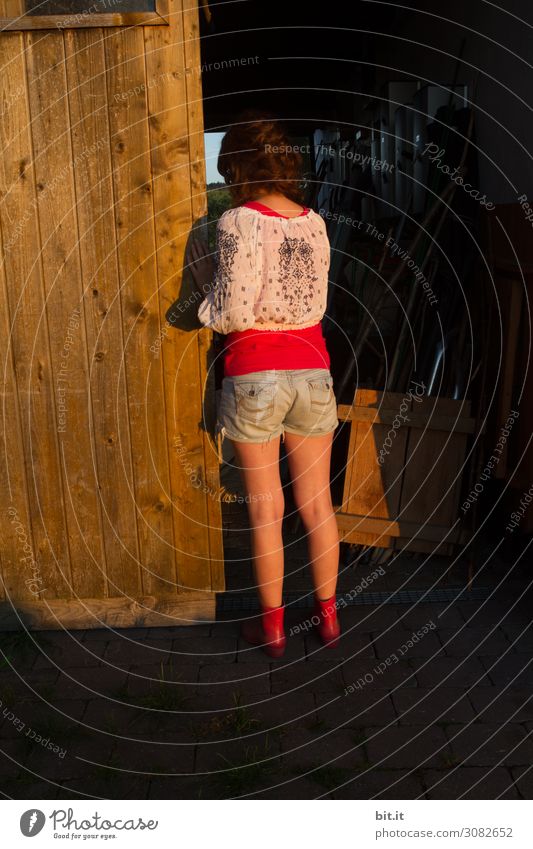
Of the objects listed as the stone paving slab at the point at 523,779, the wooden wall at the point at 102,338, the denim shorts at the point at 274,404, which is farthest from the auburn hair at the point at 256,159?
the stone paving slab at the point at 523,779

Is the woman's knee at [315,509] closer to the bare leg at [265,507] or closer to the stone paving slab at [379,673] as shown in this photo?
the bare leg at [265,507]

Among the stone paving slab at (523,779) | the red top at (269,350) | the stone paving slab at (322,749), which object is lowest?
the stone paving slab at (322,749)

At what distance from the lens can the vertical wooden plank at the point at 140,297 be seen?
380 centimetres

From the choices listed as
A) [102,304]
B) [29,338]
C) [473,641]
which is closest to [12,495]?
[29,338]

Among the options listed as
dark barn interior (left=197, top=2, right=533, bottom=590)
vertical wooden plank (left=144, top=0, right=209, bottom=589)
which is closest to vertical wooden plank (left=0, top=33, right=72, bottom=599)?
vertical wooden plank (left=144, top=0, right=209, bottom=589)

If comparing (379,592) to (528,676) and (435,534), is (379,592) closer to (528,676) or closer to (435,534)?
(435,534)

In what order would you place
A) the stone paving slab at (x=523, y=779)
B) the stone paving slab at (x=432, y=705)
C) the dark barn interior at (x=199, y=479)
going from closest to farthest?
the stone paving slab at (x=523, y=779), the dark barn interior at (x=199, y=479), the stone paving slab at (x=432, y=705)

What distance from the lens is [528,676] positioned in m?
3.73

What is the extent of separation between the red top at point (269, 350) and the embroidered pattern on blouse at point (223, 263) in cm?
15

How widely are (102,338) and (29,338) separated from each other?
31cm

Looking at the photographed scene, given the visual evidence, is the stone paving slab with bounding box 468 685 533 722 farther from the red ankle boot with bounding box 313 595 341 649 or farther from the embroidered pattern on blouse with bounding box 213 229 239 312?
the embroidered pattern on blouse with bounding box 213 229 239 312

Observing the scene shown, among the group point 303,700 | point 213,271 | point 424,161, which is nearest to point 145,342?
point 213,271

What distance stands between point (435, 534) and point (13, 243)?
255cm

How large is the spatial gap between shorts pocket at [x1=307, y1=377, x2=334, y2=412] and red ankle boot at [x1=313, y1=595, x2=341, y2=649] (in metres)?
0.88
